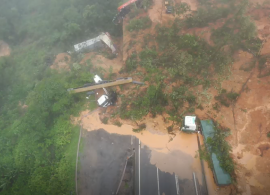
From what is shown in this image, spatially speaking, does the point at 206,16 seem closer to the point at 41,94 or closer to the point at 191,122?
the point at 191,122

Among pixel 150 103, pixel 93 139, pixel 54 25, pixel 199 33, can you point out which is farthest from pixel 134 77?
pixel 54 25

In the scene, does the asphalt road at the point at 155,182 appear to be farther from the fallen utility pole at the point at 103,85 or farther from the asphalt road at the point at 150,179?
the fallen utility pole at the point at 103,85

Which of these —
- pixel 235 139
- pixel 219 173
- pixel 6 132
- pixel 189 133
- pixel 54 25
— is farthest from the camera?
pixel 54 25

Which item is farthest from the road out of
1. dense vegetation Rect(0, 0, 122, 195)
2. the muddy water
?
dense vegetation Rect(0, 0, 122, 195)

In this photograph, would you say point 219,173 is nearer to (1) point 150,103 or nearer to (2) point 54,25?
(1) point 150,103

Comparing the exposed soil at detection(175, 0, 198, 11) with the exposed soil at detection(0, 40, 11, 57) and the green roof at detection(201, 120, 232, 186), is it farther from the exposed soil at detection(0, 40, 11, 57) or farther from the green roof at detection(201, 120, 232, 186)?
the exposed soil at detection(0, 40, 11, 57)

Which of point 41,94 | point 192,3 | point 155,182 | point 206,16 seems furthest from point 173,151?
point 192,3
